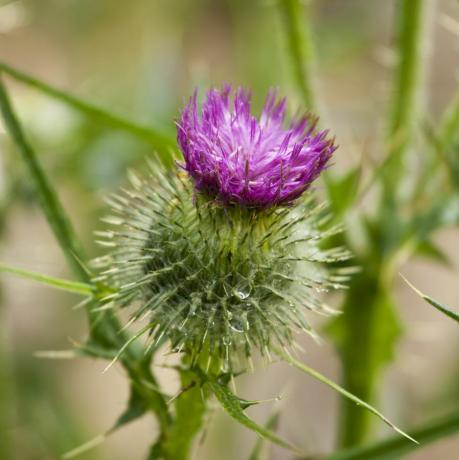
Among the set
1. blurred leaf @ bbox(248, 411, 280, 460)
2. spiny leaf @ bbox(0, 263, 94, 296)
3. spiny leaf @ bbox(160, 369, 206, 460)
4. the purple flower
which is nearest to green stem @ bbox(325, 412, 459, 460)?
blurred leaf @ bbox(248, 411, 280, 460)

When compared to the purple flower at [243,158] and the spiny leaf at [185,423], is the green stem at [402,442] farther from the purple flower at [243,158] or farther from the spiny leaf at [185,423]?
the purple flower at [243,158]

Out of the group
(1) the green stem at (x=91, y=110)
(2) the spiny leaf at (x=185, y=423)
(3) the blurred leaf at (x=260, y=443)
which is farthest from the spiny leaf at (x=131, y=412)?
(1) the green stem at (x=91, y=110)

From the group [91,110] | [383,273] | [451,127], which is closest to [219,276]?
[91,110]

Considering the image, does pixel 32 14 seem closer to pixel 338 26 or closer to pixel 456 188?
pixel 338 26

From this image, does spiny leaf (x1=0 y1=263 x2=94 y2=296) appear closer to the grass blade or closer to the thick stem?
the grass blade

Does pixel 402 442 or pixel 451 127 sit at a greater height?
pixel 451 127

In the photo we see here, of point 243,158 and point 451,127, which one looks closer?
point 243,158

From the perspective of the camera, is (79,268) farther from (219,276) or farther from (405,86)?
(405,86)
